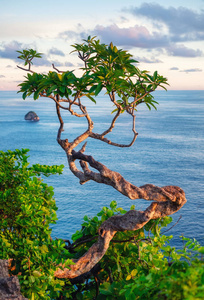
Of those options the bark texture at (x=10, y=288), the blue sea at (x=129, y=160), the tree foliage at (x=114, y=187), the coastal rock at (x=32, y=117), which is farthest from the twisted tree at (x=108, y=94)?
the coastal rock at (x=32, y=117)

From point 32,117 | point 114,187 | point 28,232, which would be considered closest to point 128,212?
point 114,187

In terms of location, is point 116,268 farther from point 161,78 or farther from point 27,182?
point 161,78

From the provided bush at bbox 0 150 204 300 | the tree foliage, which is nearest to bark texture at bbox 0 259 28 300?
bush at bbox 0 150 204 300

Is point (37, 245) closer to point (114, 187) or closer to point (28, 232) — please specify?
point (28, 232)

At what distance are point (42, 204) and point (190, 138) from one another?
13276 centimetres

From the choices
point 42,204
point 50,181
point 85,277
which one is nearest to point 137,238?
point 85,277

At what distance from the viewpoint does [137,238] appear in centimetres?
1041

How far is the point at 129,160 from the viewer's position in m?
109

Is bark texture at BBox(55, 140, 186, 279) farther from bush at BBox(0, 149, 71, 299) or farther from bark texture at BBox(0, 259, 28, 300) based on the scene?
bark texture at BBox(0, 259, 28, 300)

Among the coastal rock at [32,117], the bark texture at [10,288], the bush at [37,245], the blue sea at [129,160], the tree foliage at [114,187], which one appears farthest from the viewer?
the coastal rock at [32,117]

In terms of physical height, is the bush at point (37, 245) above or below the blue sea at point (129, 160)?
above

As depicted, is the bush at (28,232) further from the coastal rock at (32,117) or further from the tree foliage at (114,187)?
the coastal rock at (32,117)

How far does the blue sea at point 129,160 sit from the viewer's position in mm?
75688

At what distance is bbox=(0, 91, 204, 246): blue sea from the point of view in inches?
2980
